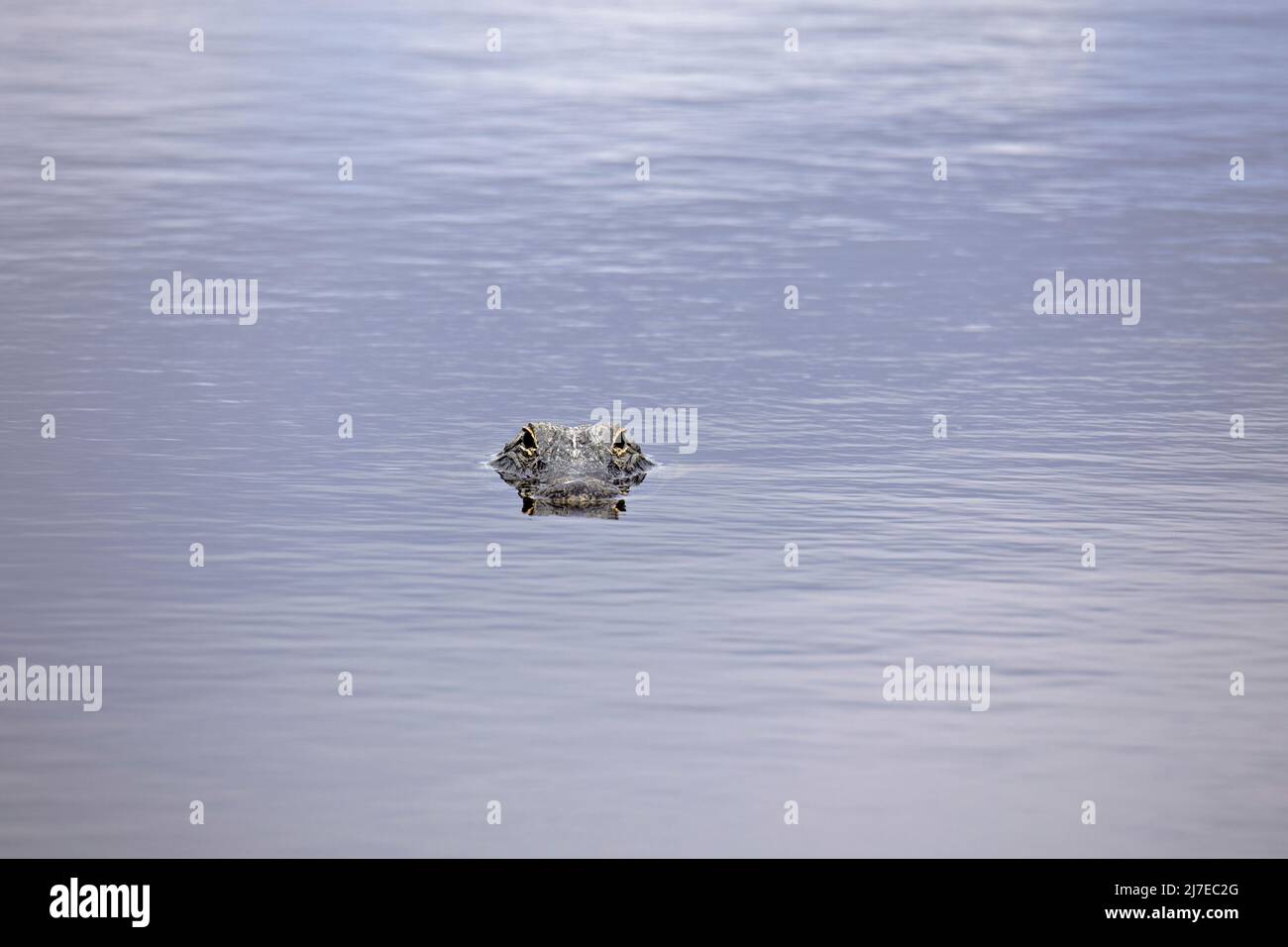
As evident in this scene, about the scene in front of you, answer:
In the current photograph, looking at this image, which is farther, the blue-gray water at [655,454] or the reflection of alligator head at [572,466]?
the reflection of alligator head at [572,466]

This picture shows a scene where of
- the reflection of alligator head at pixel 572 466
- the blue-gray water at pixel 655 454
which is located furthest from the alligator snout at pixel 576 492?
the blue-gray water at pixel 655 454

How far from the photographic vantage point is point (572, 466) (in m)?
31.9

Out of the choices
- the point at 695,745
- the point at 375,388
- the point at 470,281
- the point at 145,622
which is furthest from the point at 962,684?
the point at 470,281

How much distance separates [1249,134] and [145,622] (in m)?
38.8

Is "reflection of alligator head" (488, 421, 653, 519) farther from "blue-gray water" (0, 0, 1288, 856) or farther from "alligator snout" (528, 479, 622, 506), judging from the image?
"blue-gray water" (0, 0, 1288, 856)

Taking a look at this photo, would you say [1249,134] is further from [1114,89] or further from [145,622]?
[145,622]

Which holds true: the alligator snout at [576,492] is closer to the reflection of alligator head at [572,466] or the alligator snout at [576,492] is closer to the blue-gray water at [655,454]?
the reflection of alligator head at [572,466]

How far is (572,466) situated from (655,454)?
1982mm

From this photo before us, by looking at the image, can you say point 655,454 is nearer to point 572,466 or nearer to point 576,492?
point 572,466

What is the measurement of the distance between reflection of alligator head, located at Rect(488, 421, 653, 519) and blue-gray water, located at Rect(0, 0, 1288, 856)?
463mm

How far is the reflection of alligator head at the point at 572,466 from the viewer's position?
31.0 meters

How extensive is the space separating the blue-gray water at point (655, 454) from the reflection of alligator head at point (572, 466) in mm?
463

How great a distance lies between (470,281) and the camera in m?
44.2

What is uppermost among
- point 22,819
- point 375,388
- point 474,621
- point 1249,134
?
point 1249,134
